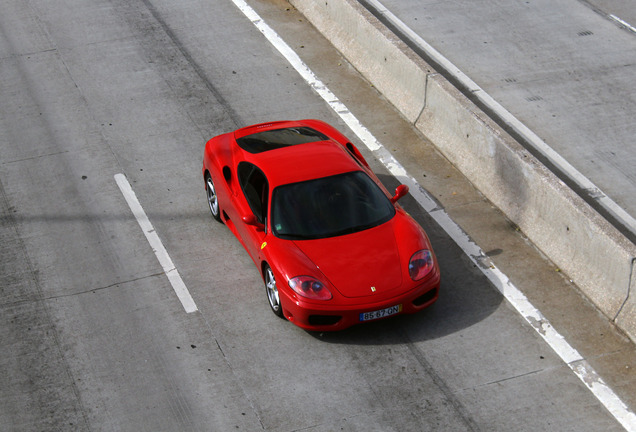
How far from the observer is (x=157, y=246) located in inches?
404

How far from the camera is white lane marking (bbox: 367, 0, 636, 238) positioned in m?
11.0

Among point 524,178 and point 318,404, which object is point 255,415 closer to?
point 318,404

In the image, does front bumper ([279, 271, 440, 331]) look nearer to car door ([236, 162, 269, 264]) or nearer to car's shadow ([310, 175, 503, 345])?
car's shadow ([310, 175, 503, 345])

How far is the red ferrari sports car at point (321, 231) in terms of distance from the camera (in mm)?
8586

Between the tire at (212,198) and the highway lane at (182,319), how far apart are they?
18 centimetres

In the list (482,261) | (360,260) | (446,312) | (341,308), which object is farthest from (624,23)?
(341,308)

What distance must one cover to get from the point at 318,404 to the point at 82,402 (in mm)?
2167

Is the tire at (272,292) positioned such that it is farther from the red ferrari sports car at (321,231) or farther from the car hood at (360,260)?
the car hood at (360,260)

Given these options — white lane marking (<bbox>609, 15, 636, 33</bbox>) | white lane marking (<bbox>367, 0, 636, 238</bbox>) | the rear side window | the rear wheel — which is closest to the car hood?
the rear wheel

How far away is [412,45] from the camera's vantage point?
14969 millimetres

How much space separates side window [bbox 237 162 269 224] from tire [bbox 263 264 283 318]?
597mm

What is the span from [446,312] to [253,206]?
236 cm

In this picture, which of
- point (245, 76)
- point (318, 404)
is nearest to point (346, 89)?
point (245, 76)

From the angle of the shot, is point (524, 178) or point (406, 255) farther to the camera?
point (524, 178)
